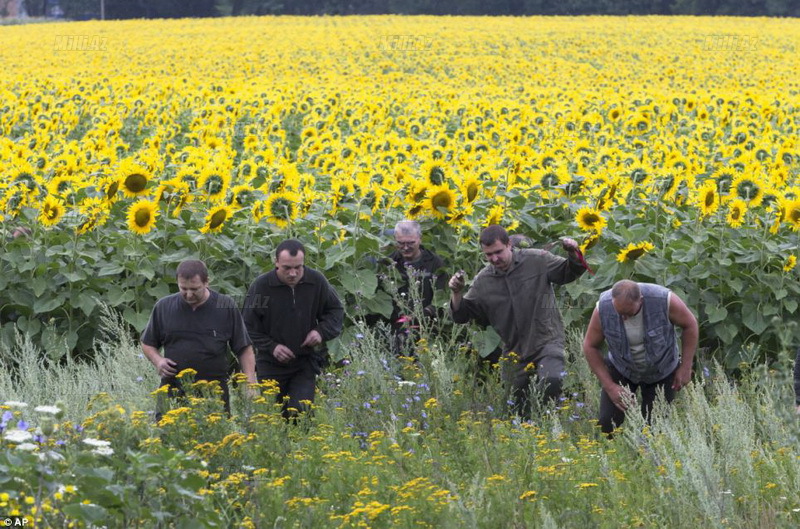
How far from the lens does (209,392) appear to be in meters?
6.82

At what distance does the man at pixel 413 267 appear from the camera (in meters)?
9.06

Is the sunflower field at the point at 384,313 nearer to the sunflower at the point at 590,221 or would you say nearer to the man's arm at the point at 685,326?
the sunflower at the point at 590,221

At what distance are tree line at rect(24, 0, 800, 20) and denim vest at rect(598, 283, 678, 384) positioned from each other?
62.0 metres

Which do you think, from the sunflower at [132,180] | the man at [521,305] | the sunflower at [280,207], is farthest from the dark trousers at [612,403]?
the sunflower at [132,180]

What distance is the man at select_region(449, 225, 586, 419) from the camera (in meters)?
8.22

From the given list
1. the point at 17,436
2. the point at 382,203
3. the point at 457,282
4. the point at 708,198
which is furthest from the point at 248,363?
the point at 708,198

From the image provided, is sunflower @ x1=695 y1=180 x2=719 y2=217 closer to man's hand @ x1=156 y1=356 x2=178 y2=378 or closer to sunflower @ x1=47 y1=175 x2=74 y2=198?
man's hand @ x1=156 y1=356 x2=178 y2=378

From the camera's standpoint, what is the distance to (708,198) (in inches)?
372

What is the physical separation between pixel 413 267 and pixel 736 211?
232 centimetres

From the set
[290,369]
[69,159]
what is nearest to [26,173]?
[69,159]

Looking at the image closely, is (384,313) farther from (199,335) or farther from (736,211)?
(736,211)

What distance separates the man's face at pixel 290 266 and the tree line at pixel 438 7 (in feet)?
204

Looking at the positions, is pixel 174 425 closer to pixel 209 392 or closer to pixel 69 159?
pixel 209 392

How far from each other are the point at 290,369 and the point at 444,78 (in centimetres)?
2550
